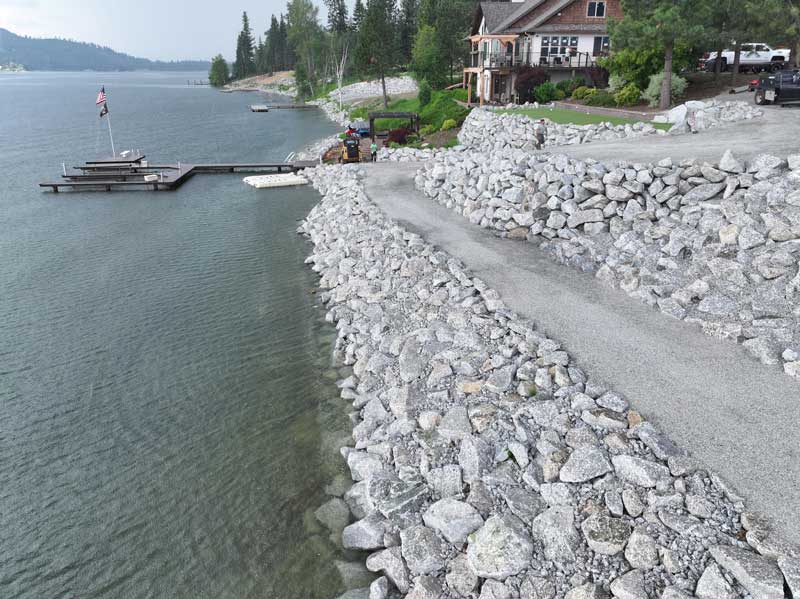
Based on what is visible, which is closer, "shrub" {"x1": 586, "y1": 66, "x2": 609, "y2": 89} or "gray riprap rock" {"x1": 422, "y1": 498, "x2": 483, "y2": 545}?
"gray riprap rock" {"x1": 422, "y1": 498, "x2": 483, "y2": 545}

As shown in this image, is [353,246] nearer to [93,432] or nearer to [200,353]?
[200,353]

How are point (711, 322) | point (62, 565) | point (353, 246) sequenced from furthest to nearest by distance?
point (353, 246), point (711, 322), point (62, 565)

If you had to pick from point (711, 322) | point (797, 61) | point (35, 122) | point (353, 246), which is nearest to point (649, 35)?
point (797, 61)

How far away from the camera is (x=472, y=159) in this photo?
1060 inches

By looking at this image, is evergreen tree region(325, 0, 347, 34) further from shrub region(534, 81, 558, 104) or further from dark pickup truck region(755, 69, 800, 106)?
dark pickup truck region(755, 69, 800, 106)

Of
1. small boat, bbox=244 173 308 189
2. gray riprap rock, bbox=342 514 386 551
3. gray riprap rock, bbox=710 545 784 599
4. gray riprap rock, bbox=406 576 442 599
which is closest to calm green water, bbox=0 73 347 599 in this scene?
gray riprap rock, bbox=342 514 386 551

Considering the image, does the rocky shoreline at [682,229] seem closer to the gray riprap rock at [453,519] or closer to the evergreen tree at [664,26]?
the gray riprap rock at [453,519]

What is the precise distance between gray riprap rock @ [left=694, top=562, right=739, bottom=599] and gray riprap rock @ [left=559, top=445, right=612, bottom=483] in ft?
6.83

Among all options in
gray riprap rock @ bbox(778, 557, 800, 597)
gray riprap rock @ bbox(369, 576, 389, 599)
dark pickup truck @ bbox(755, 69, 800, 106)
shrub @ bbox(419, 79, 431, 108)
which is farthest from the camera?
shrub @ bbox(419, 79, 431, 108)

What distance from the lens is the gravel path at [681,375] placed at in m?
8.34

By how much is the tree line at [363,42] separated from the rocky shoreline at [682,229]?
55137 millimetres

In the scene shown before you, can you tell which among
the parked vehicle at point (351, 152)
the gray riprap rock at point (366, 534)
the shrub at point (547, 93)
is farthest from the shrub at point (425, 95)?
the gray riprap rock at point (366, 534)

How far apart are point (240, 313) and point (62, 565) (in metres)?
10.6

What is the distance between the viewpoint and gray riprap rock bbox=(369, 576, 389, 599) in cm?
869
